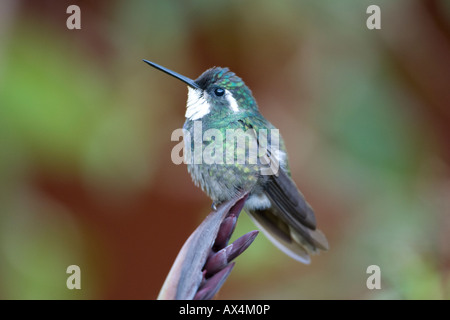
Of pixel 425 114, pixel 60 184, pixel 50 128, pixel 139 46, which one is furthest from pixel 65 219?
pixel 425 114

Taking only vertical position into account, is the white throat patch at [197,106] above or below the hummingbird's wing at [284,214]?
above

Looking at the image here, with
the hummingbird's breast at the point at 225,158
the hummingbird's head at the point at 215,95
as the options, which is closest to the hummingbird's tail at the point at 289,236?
the hummingbird's breast at the point at 225,158

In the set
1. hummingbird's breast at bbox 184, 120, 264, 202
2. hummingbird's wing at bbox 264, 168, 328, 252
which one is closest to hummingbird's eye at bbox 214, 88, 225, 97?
hummingbird's breast at bbox 184, 120, 264, 202

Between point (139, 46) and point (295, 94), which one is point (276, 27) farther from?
point (139, 46)

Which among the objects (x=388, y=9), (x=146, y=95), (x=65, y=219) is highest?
(x=388, y=9)

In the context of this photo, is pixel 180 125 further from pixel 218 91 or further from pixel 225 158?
pixel 225 158

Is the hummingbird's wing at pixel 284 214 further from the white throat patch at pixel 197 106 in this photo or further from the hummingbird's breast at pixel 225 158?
the white throat patch at pixel 197 106

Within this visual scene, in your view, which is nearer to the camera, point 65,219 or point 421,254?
point 421,254
